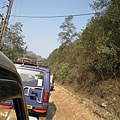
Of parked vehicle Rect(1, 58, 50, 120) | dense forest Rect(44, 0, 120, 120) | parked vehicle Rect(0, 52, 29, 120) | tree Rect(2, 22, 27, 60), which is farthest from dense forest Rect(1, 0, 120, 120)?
tree Rect(2, 22, 27, 60)

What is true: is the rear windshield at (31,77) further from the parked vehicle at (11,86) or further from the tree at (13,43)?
the tree at (13,43)

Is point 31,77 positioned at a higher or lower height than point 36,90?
higher

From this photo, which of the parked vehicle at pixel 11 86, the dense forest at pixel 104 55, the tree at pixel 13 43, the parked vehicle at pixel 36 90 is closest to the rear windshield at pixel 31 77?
the parked vehicle at pixel 36 90

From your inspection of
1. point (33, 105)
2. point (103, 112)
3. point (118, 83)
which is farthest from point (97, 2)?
point (33, 105)

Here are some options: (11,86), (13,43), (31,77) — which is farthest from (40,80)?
(13,43)

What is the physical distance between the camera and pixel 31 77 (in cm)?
591

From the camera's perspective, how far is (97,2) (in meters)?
12.6

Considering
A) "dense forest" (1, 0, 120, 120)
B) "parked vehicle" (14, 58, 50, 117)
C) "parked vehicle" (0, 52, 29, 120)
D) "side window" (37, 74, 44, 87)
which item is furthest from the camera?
"dense forest" (1, 0, 120, 120)

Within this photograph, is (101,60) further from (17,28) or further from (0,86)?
(17,28)

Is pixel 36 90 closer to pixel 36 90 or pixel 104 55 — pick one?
pixel 36 90

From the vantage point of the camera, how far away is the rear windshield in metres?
5.81

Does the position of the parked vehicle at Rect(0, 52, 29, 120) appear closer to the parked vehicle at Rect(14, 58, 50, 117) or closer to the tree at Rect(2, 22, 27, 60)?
the parked vehicle at Rect(14, 58, 50, 117)

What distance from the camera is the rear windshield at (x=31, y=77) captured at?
581cm

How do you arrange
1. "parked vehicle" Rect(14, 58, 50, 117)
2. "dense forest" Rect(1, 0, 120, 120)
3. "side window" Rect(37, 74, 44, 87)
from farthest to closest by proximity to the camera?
1. "dense forest" Rect(1, 0, 120, 120)
2. "side window" Rect(37, 74, 44, 87)
3. "parked vehicle" Rect(14, 58, 50, 117)
